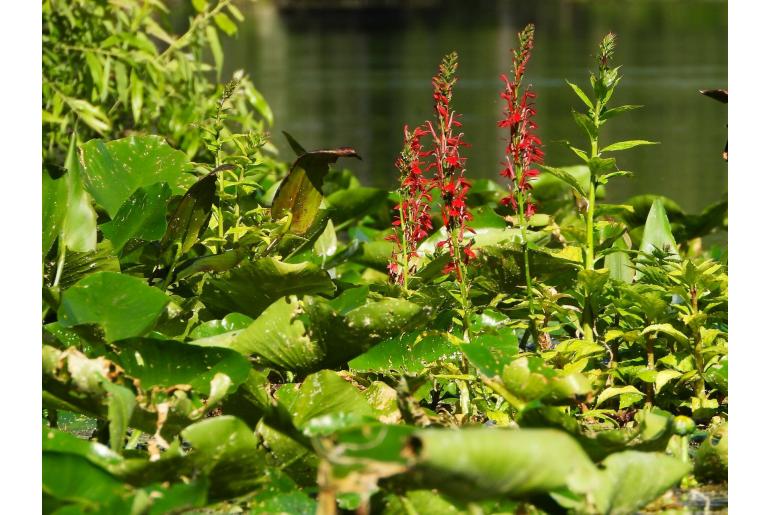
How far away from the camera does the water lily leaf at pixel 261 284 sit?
2057 mm

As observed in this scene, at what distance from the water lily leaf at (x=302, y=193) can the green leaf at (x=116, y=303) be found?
1.90 ft

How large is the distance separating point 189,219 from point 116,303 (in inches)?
15.8

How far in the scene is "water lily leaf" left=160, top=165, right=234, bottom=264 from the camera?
223 cm

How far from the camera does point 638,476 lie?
1.57 metres

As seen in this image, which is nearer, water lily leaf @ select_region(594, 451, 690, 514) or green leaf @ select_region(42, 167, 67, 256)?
water lily leaf @ select_region(594, 451, 690, 514)

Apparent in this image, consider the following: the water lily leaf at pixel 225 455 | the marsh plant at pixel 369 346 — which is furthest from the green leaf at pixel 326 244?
the water lily leaf at pixel 225 455

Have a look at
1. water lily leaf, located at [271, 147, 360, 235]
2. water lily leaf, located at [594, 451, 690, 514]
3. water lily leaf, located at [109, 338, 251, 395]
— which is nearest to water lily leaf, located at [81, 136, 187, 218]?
water lily leaf, located at [271, 147, 360, 235]

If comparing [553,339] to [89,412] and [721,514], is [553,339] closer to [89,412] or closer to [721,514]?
[721,514]

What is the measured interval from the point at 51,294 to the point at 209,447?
1.40 feet

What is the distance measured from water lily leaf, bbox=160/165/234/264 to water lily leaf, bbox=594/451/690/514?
37.5 inches

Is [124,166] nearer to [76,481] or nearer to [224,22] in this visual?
[76,481]

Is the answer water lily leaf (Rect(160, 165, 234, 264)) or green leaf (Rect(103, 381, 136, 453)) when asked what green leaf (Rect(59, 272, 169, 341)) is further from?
water lily leaf (Rect(160, 165, 234, 264))

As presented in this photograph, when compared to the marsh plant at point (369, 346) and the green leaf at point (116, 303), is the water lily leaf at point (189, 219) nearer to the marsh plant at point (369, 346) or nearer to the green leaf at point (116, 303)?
the marsh plant at point (369, 346)
